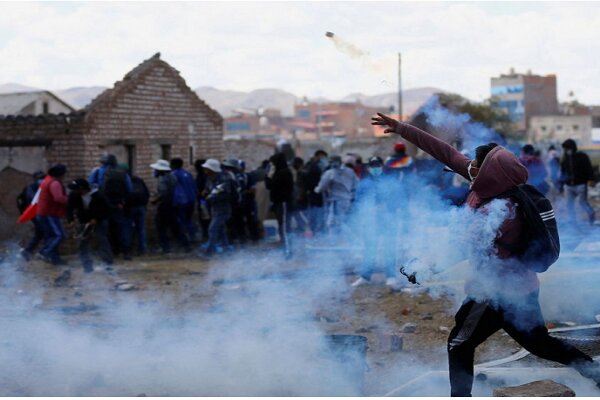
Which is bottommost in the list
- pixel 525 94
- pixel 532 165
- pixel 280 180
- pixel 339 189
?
pixel 339 189

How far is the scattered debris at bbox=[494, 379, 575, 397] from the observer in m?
4.09

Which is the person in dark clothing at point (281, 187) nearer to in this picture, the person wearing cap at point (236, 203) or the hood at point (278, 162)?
the hood at point (278, 162)

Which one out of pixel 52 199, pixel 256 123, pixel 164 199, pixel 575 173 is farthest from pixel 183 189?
pixel 256 123

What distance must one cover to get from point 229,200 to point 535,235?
308 inches

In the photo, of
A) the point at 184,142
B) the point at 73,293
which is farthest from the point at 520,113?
the point at 73,293

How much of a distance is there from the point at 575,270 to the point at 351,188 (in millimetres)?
4625

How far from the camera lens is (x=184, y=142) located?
15883 mm

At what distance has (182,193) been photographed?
41.6 ft

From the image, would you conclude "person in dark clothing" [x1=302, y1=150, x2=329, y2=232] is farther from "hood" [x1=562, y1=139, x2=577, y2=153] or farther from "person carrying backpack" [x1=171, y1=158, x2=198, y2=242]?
"hood" [x1=562, y1=139, x2=577, y2=153]

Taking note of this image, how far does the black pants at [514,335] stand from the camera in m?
4.22

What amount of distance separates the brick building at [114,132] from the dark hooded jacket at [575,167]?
752 centimetres

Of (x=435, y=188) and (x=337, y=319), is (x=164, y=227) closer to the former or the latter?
(x=435, y=188)

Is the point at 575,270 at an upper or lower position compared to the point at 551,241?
lower

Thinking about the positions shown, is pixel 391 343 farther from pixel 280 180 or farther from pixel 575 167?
pixel 575 167
